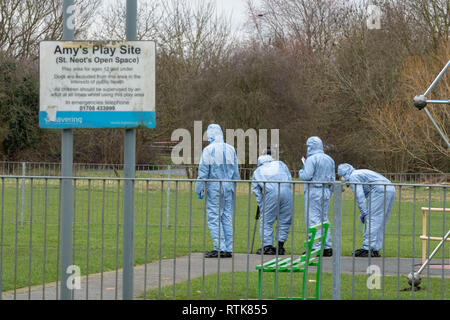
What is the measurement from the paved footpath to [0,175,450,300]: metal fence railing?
0.01 metres

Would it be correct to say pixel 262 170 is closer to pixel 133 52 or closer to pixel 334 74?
pixel 133 52

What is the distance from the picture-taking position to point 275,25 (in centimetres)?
4625

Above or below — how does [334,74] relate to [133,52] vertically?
above

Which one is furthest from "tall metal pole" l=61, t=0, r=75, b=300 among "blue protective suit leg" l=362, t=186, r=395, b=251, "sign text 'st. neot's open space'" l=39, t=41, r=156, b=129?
"blue protective suit leg" l=362, t=186, r=395, b=251

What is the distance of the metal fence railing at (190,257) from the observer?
688 cm

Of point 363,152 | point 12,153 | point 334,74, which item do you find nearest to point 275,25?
point 334,74

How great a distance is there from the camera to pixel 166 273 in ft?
31.0

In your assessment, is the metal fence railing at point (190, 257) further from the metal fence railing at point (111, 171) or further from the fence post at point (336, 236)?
the metal fence railing at point (111, 171)

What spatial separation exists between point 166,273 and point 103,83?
3.68 m

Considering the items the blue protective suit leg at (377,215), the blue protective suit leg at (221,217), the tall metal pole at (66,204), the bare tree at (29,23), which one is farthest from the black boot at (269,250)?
the bare tree at (29,23)

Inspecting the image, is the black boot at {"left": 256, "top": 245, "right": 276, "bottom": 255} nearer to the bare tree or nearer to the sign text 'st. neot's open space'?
the sign text 'st. neot's open space'

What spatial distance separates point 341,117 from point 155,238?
24.5 metres

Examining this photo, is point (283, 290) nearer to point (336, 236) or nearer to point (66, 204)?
point (336, 236)

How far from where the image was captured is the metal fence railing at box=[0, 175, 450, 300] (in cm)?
688
